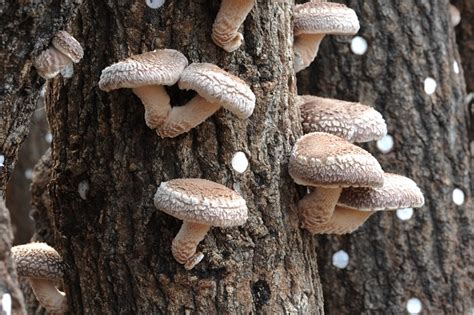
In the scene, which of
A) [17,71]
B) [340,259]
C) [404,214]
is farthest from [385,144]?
[17,71]

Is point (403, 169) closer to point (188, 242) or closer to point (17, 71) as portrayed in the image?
point (188, 242)

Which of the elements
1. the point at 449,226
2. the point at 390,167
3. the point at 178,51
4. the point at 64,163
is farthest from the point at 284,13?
the point at 449,226

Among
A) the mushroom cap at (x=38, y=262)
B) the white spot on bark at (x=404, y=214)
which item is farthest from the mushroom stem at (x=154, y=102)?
the white spot on bark at (x=404, y=214)

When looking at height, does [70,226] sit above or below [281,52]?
below

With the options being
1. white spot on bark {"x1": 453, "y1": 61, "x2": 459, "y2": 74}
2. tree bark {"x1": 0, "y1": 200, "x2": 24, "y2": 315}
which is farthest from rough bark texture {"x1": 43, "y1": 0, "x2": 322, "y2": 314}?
white spot on bark {"x1": 453, "y1": 61, "x2": 459, "y2": 74}

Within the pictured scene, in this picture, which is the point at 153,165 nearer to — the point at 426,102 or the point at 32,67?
the point at 32,67

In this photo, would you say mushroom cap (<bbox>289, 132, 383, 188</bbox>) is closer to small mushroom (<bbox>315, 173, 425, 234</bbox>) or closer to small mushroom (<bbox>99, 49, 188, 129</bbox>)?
small mushroom (<bbox>315, 173, 425, 234</bbox>)
